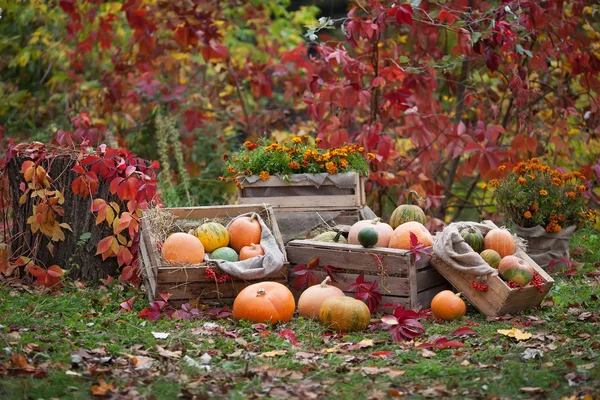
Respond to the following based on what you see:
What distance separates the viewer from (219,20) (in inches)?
342

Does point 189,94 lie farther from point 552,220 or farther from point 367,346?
point 367,346

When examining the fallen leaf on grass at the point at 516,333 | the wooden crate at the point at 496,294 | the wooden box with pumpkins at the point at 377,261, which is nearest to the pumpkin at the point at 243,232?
the wooden box with pumpkins at the point at 377,261

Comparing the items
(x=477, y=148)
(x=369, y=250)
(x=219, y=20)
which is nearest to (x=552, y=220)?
(x=477, y=148)

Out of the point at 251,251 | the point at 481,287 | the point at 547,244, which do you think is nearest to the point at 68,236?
the point at 251,251

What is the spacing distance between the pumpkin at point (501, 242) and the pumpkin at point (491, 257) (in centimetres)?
13

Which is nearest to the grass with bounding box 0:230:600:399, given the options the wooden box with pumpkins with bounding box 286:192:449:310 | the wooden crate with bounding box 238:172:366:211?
the wooden box with pumpkins with bounding box 286:192:449:310

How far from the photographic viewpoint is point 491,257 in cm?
432

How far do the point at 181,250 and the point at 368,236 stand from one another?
1.10 metres

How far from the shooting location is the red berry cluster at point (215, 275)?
4332mm

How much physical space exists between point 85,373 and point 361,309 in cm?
151

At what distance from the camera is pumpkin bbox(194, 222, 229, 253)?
4.55m

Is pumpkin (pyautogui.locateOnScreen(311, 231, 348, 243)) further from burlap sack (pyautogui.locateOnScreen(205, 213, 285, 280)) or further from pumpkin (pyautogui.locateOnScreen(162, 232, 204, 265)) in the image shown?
pumpkin (pyautogui.locateOnScreen(162, 232, 204, 265))

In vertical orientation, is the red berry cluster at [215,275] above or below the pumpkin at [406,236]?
below

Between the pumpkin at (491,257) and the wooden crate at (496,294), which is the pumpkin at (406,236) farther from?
the pumpkin at (491,257)
